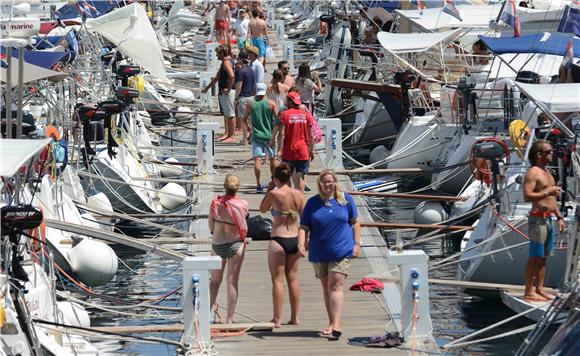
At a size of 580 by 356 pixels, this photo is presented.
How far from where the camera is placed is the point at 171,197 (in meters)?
25.0

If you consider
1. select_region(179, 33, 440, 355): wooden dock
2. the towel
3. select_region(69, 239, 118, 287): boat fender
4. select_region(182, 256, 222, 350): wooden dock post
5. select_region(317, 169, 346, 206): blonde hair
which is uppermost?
select_region(317, 169, 346, 206): blonde hair

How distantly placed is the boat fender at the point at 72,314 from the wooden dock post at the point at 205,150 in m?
8.44

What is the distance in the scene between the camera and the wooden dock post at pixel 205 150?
82.5 feet

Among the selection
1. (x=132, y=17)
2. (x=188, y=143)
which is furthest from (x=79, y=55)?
(x=188, y=143)

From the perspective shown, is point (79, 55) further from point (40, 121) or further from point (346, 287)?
point (346, 287)

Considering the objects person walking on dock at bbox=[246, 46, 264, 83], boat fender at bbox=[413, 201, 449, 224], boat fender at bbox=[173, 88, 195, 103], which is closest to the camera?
boat fender at bbox=[413, 201, 449, 224]

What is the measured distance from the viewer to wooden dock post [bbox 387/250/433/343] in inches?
575

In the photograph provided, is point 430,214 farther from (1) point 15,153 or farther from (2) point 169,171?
(1) point 15,153

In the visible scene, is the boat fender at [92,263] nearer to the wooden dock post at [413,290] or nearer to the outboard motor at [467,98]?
the wooden dock post at [413,290]

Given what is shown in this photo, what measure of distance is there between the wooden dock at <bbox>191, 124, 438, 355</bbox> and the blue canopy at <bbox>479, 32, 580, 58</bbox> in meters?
3.79

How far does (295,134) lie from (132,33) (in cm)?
820

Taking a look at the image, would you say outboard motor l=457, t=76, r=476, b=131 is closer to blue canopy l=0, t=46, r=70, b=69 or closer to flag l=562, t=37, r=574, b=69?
flag l=562, t=37, r=574, b=69

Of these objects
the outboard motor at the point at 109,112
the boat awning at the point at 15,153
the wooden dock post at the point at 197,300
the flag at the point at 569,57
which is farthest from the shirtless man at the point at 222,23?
the boat awning at the point at 15,153

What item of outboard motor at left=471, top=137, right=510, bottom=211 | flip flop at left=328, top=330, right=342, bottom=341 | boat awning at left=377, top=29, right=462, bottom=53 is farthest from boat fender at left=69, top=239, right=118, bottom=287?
boat awning at left=377, top=29, right=462, bottom=53
